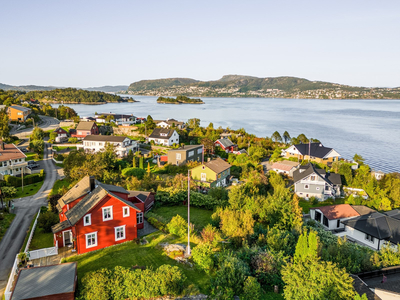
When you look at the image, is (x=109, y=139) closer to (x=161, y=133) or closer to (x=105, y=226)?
(x=161, y=133)

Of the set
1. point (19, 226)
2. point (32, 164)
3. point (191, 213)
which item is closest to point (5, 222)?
point (19, 226)

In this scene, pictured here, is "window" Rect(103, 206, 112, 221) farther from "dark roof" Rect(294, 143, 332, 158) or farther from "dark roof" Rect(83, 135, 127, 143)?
"dark roof" Rect(294, 143, 332, 158)

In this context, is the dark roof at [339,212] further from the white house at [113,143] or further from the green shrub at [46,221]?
the white house at [113,143]

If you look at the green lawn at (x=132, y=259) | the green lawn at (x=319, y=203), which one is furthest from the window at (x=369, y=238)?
the green lawn at (x=132, y=259)

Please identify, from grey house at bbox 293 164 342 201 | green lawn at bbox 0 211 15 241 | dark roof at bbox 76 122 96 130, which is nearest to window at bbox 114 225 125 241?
green lawn at bbox 0 211 15 241

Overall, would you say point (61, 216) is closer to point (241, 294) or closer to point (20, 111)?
point (241, 294)

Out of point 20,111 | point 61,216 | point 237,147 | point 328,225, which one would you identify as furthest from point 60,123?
point 328,225
